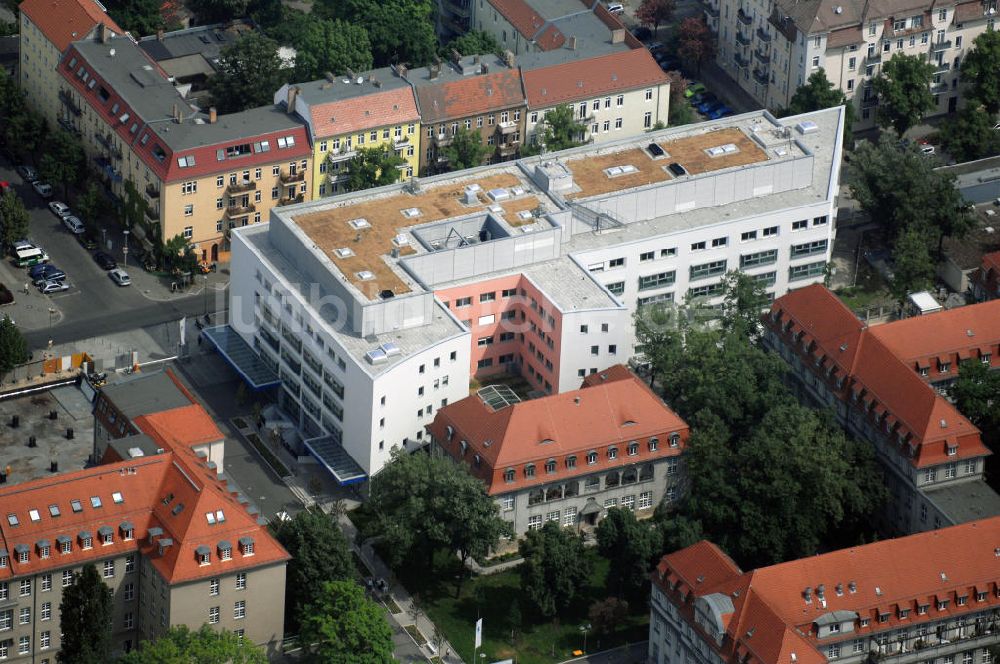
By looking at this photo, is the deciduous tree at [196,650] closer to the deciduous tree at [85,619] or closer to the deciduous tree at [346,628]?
the deciduous tree at [85,619]

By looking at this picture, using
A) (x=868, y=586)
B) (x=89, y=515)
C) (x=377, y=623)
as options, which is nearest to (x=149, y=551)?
(x=89, y=515)

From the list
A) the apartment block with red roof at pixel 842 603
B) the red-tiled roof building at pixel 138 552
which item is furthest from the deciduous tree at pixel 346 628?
the apartment block with red roof at pixel 842 603

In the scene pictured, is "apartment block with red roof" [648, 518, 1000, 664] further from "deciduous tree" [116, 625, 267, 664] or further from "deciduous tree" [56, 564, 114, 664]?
"deciduous tree" [56, 564, 114, 664]

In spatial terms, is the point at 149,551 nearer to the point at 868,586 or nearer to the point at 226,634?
the point at 226,634

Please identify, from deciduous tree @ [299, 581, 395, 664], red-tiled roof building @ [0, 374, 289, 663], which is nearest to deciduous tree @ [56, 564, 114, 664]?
red-tiled roof building @ [0, 374, 289, 663]

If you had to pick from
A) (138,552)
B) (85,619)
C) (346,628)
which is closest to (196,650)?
(85,619)

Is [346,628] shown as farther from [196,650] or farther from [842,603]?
[842,603]
